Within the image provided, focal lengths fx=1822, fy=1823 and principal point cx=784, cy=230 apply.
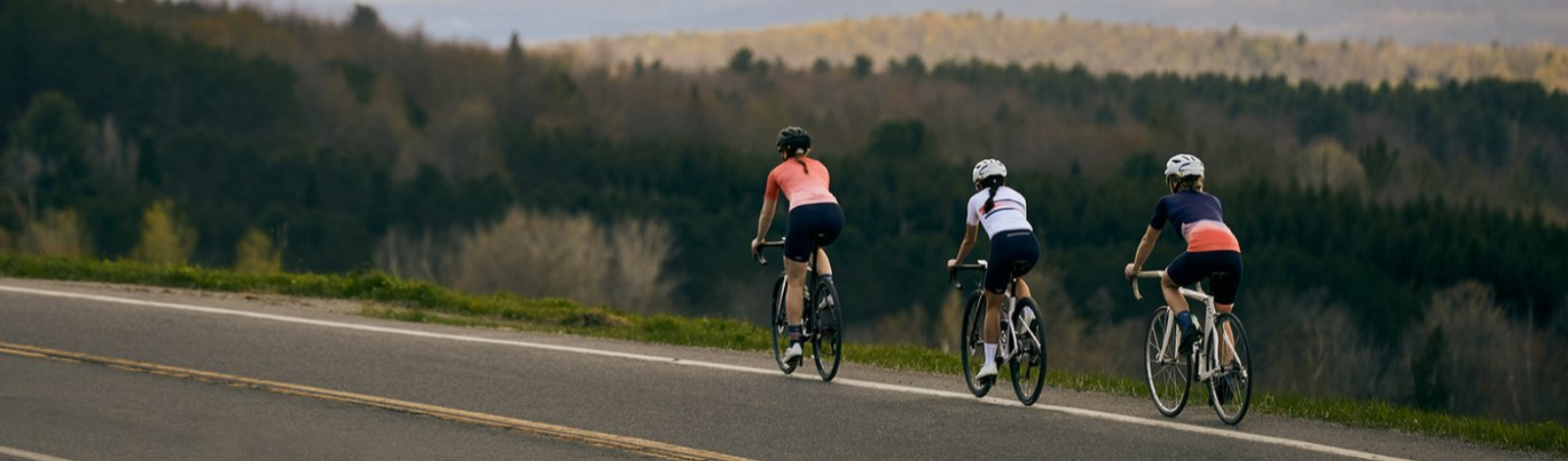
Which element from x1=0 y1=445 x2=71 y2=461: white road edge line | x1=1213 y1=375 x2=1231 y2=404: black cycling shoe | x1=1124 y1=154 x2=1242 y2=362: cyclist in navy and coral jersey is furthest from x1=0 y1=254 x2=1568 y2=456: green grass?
x1=0 y1=445 x2=71 y2=461: white road edge line

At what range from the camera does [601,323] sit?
19.0 metres

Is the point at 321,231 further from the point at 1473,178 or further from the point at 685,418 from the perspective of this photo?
the point at 685,418

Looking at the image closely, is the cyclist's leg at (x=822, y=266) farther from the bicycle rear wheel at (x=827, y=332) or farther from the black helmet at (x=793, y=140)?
the black helmet at (x=793, y=140)

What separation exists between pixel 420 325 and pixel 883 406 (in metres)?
6.52

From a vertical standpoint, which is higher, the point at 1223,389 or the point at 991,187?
the point at 991,187

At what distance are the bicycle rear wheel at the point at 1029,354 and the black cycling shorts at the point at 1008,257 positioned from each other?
0.65 ft

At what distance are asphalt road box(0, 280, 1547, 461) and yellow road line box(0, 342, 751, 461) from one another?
0.32 ft

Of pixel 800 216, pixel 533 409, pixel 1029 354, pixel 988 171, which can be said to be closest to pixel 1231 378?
pixel 1029 354

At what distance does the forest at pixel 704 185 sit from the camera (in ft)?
324

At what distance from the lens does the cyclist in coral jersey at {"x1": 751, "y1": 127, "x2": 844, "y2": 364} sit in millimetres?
13500

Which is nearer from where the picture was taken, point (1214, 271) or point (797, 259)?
point (1214, 271)

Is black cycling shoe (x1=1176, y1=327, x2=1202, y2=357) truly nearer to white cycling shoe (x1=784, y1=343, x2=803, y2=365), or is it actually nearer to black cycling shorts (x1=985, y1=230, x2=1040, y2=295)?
black cycling shorts (x1=985, y1=230, x2=1040, y2=295)

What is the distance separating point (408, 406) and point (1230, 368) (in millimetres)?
5483

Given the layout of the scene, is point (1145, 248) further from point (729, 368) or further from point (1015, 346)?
point (729, 368)
